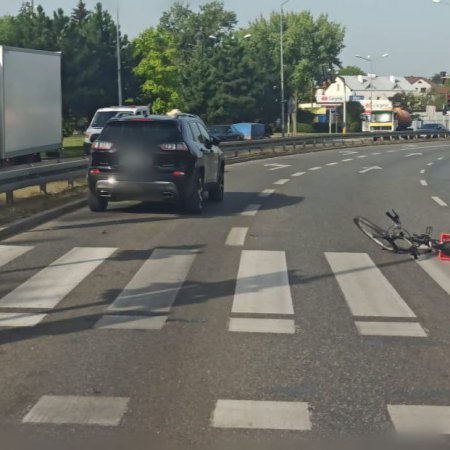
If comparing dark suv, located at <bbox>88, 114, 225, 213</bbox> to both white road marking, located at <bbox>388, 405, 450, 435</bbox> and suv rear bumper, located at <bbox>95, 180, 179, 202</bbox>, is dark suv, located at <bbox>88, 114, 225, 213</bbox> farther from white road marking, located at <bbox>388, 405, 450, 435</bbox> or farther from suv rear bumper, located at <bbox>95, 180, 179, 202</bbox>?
white road marking, located at <bbox>388, 405, 450, 435</bbox>

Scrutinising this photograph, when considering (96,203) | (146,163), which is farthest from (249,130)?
(146,163)

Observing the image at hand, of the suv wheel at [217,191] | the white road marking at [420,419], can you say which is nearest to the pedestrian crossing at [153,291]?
the white road marking at [420,419]

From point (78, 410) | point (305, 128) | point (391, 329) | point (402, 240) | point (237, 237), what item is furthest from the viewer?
point (305, 128)

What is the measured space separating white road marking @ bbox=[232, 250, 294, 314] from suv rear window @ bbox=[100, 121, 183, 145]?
4214mm

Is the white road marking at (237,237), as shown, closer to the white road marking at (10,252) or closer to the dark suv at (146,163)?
the dark suv at (146,163)

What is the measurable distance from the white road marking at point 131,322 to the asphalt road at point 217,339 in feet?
0.06

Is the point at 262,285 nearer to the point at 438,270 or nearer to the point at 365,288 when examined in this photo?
the point at 365,288

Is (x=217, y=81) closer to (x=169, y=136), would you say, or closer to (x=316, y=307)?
(x=169, y=136)

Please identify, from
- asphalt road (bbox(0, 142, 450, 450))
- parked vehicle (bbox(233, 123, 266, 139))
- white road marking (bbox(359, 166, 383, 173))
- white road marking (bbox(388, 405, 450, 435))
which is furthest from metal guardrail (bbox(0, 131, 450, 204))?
white road marking (bbox(388, 405, 450, 435))

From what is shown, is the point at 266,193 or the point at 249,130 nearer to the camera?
the point at 266,193

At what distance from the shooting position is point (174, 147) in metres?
14.4

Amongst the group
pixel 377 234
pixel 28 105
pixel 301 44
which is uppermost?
pixel 301 44

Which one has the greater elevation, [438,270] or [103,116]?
[103,116]

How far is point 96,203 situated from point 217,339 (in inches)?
347
